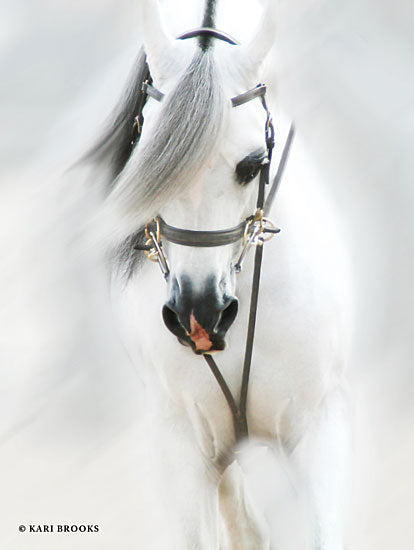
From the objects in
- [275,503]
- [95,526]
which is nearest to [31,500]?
[95,526]

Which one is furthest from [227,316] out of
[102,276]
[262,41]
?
[102,276]

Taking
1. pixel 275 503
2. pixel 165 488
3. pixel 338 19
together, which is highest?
pixel 338 19

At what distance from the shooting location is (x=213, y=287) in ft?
4.74

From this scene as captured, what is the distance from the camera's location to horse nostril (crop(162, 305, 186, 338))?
4.86 feet

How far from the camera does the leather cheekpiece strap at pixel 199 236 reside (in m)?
1.45

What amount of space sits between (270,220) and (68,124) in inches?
28.9

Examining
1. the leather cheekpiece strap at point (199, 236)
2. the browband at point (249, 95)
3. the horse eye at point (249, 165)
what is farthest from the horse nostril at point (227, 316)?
the browband at point (249, 95)

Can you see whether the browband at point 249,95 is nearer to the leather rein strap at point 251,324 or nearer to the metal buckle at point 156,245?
the leather rein strap at point 251,324

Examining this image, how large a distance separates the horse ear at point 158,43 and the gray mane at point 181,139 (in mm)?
47

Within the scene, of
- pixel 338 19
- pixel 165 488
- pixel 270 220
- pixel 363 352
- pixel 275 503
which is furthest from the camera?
pixel 275 503

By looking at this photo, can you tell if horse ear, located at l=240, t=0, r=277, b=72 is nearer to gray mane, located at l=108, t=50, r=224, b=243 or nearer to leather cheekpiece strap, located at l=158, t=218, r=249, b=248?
gray mane, located at l=108, t=50, r=224, b=243

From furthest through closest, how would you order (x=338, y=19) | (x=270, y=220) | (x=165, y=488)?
(x=338, y=19) → (x=165, y=488) → (x=270, y=220)

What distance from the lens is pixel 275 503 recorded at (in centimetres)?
257

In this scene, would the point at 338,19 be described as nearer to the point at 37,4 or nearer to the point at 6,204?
the point at 6,204
